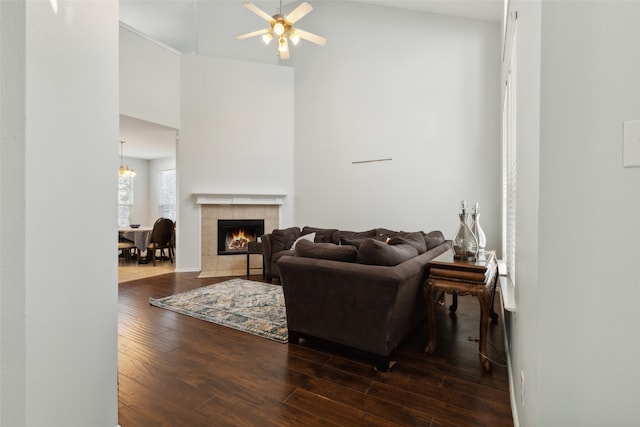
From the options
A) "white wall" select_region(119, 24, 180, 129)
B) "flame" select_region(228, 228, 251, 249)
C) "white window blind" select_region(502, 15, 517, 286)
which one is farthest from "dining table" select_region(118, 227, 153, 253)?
"white window blind" select_region(502, 15, 517, 286)

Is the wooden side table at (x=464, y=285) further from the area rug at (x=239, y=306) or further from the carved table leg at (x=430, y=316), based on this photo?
the area rug at (x=239, y=306)

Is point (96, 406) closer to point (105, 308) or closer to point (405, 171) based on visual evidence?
point (105, 308)

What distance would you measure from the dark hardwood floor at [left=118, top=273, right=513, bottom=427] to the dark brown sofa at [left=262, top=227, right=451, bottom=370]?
18 cm

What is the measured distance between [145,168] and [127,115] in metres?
4.99

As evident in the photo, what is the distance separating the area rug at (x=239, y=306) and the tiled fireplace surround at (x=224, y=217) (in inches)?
48.0

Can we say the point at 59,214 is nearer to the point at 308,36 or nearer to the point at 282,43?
the point at 282,43

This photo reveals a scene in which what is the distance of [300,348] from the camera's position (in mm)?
2508

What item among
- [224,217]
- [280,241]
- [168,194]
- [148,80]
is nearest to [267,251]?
[280,241]

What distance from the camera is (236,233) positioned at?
5.99 metres

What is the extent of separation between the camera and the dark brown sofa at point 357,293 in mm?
2111

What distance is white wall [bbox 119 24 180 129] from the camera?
4.77m

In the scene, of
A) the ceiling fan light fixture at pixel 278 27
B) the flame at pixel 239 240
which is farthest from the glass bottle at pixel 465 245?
the flame at pixel 239 240

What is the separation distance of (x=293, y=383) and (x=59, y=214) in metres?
1.62

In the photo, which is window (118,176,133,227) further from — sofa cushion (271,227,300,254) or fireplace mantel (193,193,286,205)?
sofa cushion (271,227,300,254)
